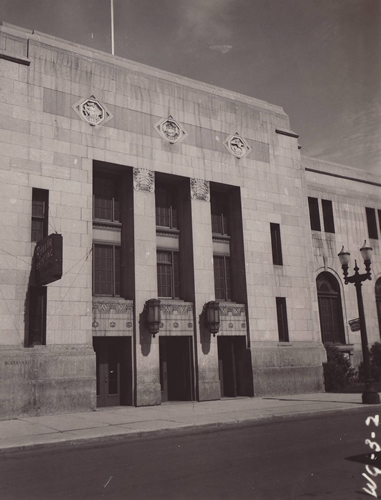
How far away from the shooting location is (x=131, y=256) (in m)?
21.5

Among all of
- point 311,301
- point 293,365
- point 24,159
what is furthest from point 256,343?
point 24,159

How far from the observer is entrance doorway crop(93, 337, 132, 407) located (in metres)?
20.6

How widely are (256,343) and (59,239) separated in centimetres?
1147

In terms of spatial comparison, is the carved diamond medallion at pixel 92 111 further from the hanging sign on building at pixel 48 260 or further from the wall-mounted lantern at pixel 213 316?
the wall-mounted lantern at pixel 213 316

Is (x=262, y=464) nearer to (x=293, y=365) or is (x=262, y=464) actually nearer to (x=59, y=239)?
(x=59, y=239)

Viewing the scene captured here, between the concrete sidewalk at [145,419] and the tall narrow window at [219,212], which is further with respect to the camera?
the tall narrow window at [219,212]

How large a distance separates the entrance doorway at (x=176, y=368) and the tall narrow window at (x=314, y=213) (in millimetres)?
12358

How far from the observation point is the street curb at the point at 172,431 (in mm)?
11445

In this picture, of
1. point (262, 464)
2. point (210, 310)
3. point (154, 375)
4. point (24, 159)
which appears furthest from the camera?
point (210, 310)

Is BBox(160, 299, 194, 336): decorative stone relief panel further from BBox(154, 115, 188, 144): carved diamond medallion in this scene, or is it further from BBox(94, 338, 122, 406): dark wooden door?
Result: BBox(154, 115, 188, 144): carved diamond medallion

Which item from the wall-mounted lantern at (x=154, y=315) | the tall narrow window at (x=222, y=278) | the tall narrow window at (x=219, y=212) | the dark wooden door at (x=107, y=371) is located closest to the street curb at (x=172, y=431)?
the wall-mounted lantern at (x=154, y=315)

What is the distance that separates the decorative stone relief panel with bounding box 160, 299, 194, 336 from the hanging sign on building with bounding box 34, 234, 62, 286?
6.05m

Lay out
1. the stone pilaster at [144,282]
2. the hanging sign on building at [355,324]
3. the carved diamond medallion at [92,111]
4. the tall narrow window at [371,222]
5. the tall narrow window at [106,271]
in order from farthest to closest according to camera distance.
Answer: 1. the tall narrow window at [371,222]
2. the hanging sign on building at [355,324]
3. the tall narrow window at [106,271]
4. the carved diamond medallion at [92,111]
5. the stone pilaster at [144,282]

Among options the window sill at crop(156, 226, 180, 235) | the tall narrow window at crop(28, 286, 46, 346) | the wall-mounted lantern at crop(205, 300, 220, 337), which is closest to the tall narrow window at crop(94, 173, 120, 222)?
the window sill at crop(156, 226, 180, 235)
